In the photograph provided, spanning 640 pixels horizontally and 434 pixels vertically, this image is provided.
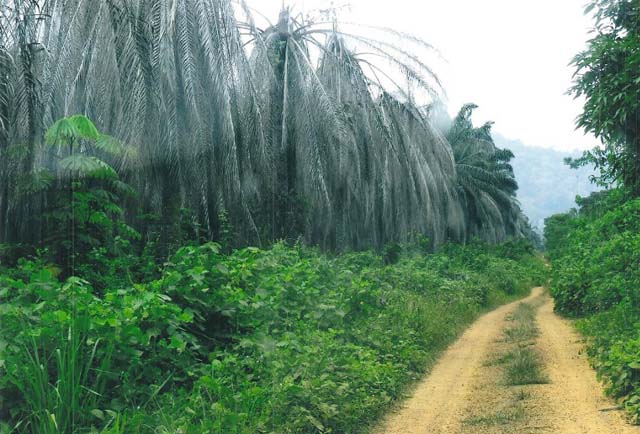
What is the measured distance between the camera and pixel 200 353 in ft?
23.3

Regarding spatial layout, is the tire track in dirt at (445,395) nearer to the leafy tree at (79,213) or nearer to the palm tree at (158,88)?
the leafy tree at (79,213)

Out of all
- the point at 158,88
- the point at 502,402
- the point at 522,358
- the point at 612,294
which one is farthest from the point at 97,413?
the point at 612,294

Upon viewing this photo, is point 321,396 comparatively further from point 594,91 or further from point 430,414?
point 594,91

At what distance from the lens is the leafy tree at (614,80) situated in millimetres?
12852

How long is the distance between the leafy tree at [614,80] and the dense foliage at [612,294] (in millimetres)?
1612

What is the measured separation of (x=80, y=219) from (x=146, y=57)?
3366 millimetres

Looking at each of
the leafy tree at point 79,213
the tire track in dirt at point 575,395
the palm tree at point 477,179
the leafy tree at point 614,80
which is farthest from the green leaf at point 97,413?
the palm tree at point 477,179

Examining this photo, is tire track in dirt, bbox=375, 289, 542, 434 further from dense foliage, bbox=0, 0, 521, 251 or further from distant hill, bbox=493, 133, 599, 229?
distant hill, bbox=493, 133, 599, 229

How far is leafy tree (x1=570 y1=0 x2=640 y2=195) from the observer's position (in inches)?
506

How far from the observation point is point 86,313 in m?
5.77

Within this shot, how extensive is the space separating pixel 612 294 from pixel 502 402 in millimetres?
6670

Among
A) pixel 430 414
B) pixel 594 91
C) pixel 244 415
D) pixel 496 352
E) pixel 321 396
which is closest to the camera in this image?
pixel 244 415

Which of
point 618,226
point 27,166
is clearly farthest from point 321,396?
point 618,226

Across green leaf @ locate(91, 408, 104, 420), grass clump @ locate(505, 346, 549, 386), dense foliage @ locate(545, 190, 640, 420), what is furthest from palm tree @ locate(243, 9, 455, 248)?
green leaf @ locate(91, 408, 104, 420)
